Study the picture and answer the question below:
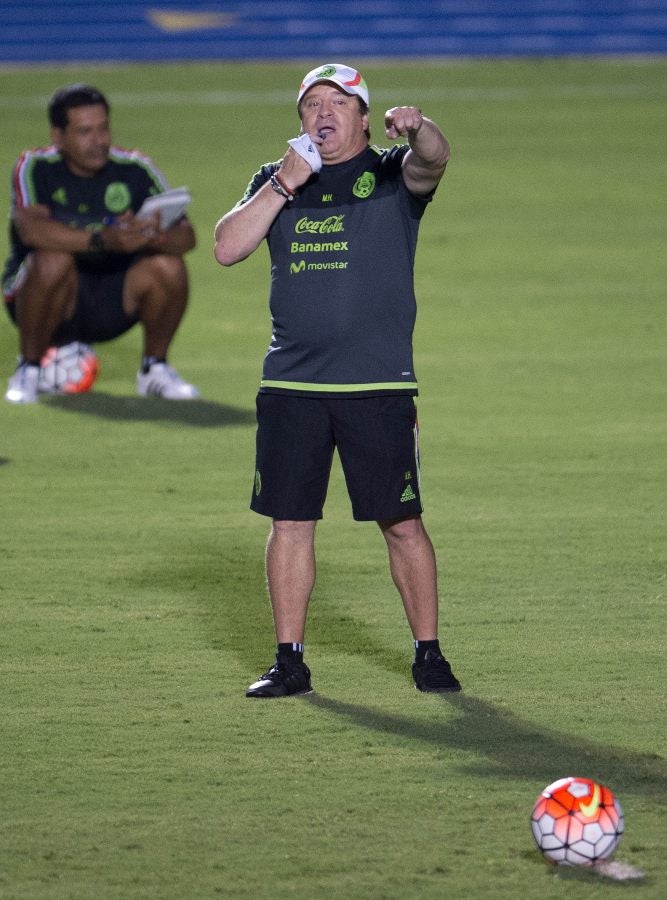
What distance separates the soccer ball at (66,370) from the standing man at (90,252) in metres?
0.09

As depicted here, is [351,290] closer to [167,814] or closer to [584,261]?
[167,814]

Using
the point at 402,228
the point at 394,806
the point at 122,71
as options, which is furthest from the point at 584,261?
the point at 122,71

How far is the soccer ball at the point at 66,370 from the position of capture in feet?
31.5

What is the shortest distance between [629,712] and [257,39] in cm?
2337

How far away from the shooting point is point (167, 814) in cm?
426

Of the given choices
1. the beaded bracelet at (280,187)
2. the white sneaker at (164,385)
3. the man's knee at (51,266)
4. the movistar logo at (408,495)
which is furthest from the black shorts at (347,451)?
the man's knee at (51,266)

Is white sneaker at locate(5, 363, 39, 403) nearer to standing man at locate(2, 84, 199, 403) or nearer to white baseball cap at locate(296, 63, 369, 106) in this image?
standing man at locate(2, 84, 199, 403)

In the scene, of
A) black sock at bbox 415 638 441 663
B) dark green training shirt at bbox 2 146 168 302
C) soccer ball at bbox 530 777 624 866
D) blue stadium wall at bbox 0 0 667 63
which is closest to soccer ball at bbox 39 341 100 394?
dark green training shirt at bbox 2 146 168 302

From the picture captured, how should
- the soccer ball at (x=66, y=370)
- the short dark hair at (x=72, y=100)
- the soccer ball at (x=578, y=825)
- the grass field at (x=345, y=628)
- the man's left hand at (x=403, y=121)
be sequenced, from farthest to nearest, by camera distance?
the soccer ball at (x=66, y=370)
the short dark hair at (x=72, y=100)
the man's left hand at (x=403, y=121)
the grass field at (x=345, y=628)
the soccer ball at (x=578, y=825)

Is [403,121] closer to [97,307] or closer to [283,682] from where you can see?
[283,682]

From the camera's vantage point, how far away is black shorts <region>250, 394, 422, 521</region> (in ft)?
16.8

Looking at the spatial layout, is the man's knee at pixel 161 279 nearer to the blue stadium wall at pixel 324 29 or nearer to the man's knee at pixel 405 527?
the man's knee at pixel 405 527

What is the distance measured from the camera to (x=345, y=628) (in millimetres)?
5812

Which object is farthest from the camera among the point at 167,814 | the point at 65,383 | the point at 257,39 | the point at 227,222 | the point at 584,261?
the point at 257,39
